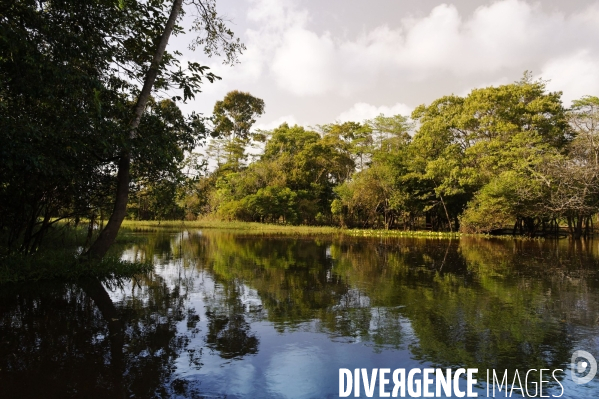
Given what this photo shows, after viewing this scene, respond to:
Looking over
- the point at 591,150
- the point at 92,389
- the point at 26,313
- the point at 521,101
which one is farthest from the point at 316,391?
the point at 521,101

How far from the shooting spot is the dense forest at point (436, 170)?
23.5m

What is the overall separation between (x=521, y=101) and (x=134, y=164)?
88.6 ft

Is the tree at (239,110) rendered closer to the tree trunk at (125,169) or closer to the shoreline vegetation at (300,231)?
the shoreline vegetation at (300,231)

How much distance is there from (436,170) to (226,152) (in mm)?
24112

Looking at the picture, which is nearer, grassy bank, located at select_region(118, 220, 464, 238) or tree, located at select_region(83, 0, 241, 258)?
tree, located at select_region(83, 0, 241, 258)

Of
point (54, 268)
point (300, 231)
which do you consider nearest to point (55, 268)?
point (54, 268)

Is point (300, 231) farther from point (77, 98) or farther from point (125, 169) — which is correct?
point (77, 98)

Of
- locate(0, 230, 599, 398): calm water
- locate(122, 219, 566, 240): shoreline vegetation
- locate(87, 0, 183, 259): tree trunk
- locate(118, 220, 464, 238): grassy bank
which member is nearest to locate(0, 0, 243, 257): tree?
locate(87, 0, 183, 259): tree trunk

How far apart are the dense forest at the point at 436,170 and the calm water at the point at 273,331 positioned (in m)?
5.65

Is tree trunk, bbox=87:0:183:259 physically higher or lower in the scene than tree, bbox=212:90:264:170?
lower

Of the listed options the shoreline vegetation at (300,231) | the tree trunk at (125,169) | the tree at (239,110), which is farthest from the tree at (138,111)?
the tree at (239,110)

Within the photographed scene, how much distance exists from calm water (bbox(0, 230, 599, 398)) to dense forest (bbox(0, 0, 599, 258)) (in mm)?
2515

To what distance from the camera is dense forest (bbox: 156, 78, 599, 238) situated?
77.0 ft

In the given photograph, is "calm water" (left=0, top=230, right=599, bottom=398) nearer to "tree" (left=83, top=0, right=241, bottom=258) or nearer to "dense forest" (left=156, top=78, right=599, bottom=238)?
"tree" (left=83, top=0, right=241, bottom=258)
